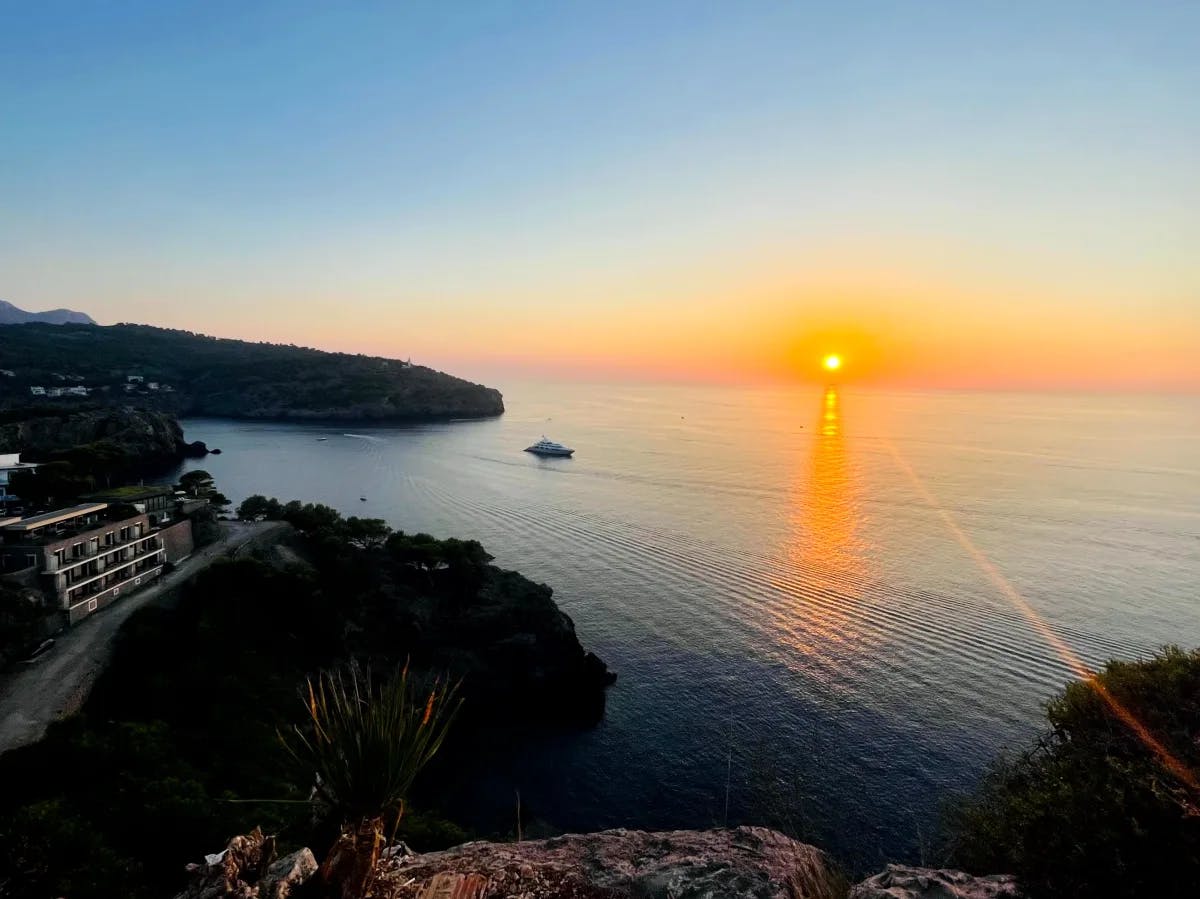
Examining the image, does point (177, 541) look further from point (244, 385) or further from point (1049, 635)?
point (244, 385)

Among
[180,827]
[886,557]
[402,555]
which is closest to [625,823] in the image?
[180,827]

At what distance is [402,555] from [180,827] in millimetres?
27141

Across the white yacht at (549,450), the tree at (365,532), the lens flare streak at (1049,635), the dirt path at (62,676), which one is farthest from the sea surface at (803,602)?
the dirt path at (62,676)

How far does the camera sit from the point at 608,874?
28.5ft

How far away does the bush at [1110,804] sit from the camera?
818 cm

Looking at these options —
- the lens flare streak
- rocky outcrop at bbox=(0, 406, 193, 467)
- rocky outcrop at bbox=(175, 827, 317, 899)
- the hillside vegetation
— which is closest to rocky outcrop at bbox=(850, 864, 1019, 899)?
the lens flare streak

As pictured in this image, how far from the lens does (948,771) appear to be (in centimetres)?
2734

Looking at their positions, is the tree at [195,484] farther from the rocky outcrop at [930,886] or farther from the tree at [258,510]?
the rocky outcrop at [930,886]

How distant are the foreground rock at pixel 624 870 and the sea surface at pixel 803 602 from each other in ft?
57.0

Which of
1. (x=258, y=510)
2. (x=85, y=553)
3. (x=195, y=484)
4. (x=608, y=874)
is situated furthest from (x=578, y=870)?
(x=195, y=484)

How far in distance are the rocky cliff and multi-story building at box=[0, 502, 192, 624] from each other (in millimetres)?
28843

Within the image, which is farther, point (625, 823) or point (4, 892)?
point (625, 823)

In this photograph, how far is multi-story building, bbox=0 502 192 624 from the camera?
28.5 meters

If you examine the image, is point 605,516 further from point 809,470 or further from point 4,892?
point 4,892
